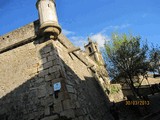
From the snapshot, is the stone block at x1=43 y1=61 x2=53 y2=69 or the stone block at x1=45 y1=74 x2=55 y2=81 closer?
the stone block at x1=45 y1=74 x2=55 y2=81

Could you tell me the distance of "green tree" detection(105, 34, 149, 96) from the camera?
57.6 ft

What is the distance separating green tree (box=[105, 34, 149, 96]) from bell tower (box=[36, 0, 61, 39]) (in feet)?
37.8

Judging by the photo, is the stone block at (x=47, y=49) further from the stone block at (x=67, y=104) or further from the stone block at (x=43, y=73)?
the stone block at (x=67, y=104)

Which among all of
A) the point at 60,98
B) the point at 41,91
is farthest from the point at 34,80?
the point at 60,98

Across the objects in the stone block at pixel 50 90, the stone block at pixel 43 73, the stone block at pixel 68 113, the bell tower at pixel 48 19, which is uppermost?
the bell tower at pixel 48 19

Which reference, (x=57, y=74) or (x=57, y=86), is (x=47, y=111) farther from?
(x=57, y=74)

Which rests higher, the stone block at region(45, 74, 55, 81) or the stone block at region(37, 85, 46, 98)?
the stone block at region(45, 74, 55, 81)

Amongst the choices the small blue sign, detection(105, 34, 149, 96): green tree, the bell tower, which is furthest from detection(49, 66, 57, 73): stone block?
detection(105, 34, 149, 96): green tree

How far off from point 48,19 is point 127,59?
1208 cm

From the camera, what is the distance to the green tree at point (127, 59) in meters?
17.6

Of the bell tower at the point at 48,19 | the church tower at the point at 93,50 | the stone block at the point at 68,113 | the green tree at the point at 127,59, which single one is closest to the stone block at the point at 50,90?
the stone block at the point at 68,113

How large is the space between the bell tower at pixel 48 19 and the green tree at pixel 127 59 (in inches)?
454

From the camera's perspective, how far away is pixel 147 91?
25859 mm

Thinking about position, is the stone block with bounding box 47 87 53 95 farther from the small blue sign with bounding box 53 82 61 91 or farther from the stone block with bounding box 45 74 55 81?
the stone block with bounding box 45 74 55 81
